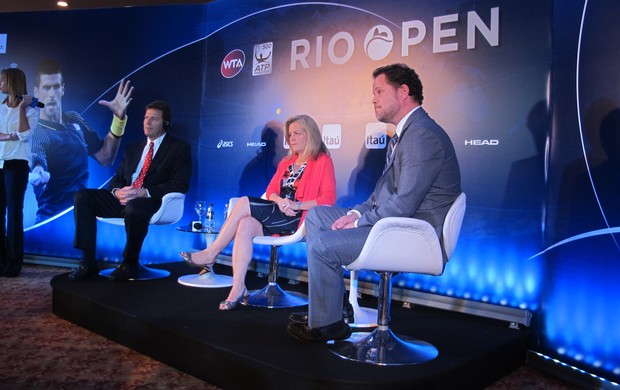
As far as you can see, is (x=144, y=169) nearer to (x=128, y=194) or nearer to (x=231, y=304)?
(x=128, y=194)

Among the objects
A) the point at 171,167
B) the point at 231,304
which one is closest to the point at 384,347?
the point at 231,304

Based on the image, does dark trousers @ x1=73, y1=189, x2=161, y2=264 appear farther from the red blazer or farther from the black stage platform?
the red blazer

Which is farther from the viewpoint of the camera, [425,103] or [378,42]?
[378,42]

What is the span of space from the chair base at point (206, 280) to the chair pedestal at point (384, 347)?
5.09 ft

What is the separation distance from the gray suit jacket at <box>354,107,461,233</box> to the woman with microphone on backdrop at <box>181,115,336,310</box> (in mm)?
957

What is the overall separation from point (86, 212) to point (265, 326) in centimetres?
200

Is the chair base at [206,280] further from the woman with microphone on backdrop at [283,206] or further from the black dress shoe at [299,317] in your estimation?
the black dress shoe at [299,317]

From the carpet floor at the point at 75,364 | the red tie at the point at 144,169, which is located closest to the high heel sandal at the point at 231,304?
the carpet floor at the point at 75,364

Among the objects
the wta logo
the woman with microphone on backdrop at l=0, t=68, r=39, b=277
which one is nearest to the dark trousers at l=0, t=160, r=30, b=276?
the woman with microphone on backdrop at l=0, t=68, r=39, b=277

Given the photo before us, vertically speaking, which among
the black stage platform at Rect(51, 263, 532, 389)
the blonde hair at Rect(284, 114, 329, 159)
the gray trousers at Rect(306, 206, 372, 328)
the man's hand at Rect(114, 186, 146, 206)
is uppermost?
the blonde hair at Rect(284, 114, 329, 159)

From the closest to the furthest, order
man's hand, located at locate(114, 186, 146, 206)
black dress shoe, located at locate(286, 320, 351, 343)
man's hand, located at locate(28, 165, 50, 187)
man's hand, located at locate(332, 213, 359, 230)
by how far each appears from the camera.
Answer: black dress shoe, located at locate(286, 320, 351, 343) → man's hand, located at locate(332, 213, 359, 230) → man's hand, located at locate(114, 186, 146, 206) → man's hand, located at locate(28, 165, 50, 187)

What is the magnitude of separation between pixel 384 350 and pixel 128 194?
8.13 feet

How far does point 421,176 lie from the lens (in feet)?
7.40

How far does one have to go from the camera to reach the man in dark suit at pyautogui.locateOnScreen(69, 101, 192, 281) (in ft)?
12.8
